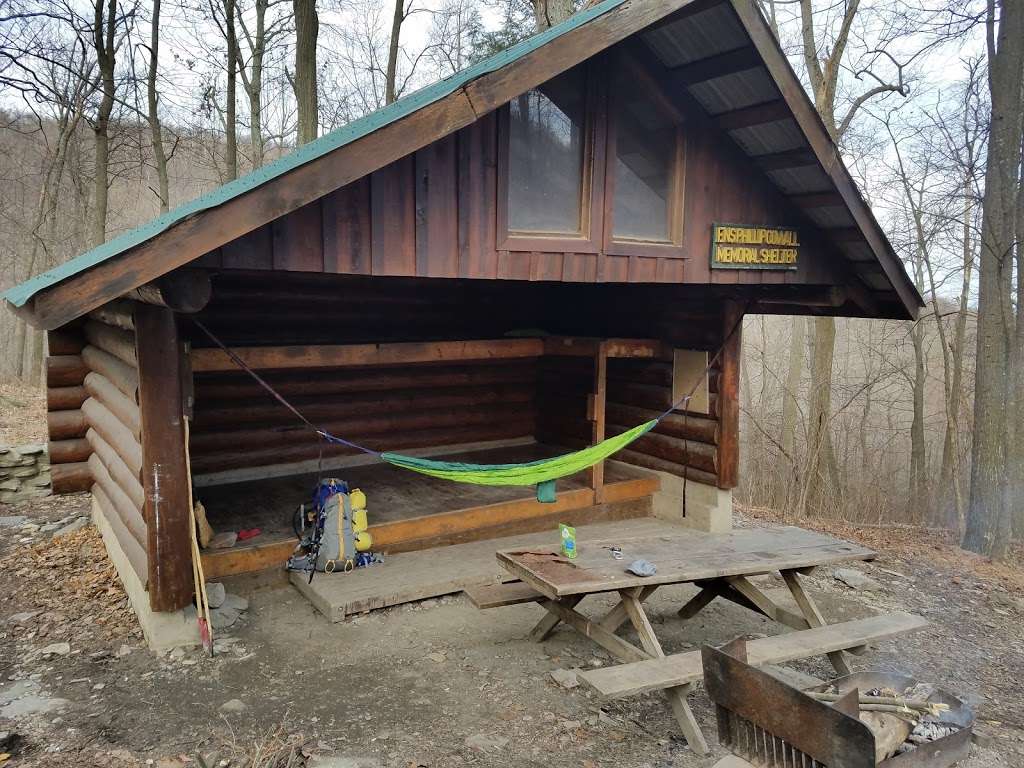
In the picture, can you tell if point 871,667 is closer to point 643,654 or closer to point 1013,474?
point 643,654

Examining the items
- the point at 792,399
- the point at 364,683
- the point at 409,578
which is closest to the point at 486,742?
the point at 364,683

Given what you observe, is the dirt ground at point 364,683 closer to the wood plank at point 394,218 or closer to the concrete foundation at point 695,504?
the concrete foundation at point 695,504

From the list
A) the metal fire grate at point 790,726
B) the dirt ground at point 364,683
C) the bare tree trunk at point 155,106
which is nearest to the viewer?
the metal fire grate at point 790,726

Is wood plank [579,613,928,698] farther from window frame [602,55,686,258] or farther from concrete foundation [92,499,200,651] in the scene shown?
window frame [602,55,686,258]

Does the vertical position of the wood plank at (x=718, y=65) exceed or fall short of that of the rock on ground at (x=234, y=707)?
it exceeds it

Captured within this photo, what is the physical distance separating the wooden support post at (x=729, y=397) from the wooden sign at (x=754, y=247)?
2.77ft

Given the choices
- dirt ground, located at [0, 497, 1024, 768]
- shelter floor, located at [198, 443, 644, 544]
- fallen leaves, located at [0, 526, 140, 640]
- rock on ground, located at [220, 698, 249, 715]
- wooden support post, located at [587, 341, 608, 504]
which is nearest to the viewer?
dirt ground, located at [0, 497, 1024, 768]

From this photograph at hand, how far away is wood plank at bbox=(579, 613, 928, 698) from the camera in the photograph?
3.92m

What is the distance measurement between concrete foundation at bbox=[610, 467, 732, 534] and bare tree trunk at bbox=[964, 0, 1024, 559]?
13.9ft

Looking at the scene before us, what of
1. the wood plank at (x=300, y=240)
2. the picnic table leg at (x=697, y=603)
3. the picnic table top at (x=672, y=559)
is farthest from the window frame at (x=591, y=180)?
the picnic table leg at (x=697, y=603)

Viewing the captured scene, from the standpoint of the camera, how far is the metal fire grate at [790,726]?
122 inches

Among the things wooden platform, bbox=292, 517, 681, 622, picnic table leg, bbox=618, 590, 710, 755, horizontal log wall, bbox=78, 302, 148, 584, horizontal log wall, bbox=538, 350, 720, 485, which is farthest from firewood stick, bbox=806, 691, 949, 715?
horizontal log wall, bbox=78, 302, 148, 584

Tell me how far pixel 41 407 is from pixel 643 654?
543 inches

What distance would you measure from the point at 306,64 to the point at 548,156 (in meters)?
7.49
